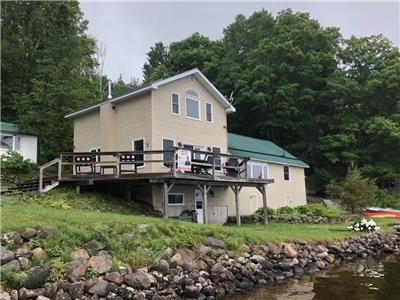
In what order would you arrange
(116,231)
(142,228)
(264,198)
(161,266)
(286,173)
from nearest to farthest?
(161,266)
(116,231)
(142,228)
(264,198)
(286,173)

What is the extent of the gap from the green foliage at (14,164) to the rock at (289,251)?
1722cm

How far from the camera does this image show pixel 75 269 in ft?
30.5

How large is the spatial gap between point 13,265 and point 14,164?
1804 cm

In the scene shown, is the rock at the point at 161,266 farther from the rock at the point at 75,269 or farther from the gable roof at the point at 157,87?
the gable roof at the point at 157,87

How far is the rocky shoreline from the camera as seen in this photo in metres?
8.81

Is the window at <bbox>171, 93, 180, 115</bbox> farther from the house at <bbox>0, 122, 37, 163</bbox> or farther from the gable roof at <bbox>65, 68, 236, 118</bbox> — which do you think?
the house at <bbox>0, 122, 37, 163</bbox>

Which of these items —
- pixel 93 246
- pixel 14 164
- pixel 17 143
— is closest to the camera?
pixel 93 246

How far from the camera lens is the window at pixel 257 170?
85.5 ft

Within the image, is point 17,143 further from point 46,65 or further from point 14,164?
point 46,65

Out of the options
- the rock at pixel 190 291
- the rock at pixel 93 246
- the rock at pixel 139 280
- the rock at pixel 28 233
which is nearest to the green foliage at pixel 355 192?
the rock at pixel 190 291

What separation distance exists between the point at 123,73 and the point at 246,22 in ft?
89.8

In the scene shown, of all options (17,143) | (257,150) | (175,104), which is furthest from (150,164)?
(17,143)

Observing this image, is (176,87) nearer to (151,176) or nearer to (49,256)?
(151,176)

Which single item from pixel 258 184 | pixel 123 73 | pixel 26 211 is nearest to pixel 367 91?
pixel 258 184
